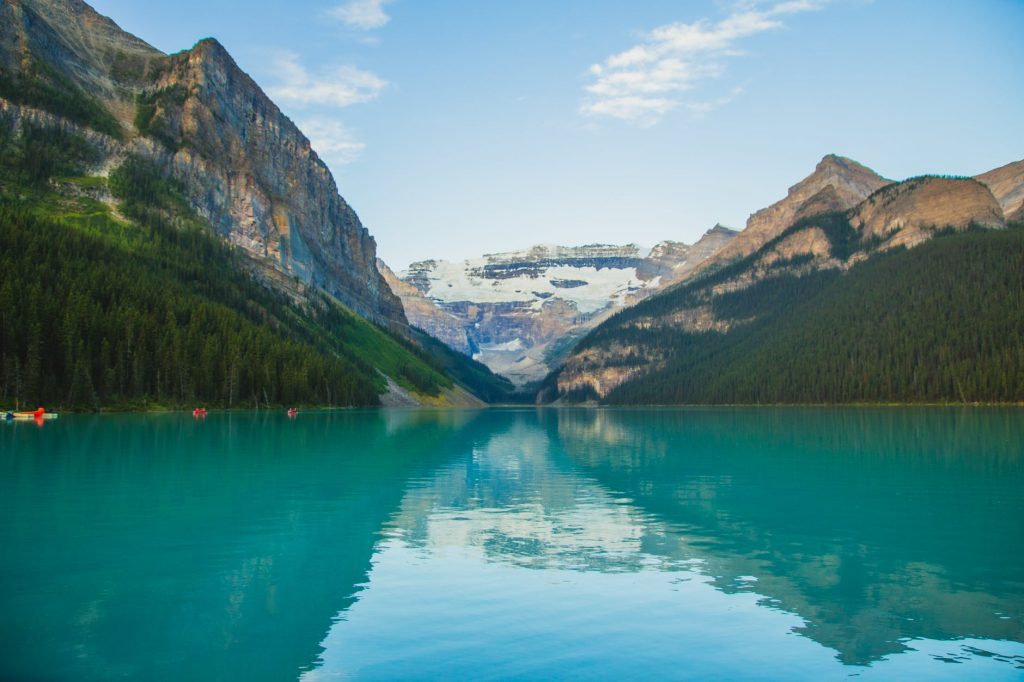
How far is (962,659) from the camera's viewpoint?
16.8 meters

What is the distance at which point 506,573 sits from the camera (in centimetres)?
A: 2461

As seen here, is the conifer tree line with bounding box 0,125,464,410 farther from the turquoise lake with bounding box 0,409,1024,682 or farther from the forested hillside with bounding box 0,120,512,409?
the turquoise lake with bounding box 0,409,1024,682

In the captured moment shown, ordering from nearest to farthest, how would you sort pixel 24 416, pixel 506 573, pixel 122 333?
pixel 506 573 < pixel 24 416 < pixel 122 333

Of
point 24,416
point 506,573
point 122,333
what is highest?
point 122,333

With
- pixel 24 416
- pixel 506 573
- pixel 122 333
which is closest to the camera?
pixel 506 573

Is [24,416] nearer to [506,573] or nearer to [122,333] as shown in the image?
[122,333]

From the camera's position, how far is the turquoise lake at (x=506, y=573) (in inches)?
664

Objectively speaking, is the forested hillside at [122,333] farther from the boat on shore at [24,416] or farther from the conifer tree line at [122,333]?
the boat on shore at [24,416]

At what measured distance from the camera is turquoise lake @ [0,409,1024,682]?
1686 centimetres

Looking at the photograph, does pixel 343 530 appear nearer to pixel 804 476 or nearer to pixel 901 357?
pixel 804 476

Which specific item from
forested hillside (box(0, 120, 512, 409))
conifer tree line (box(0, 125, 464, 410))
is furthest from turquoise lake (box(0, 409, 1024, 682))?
forested hillside (box(0, 120, 512, 409))

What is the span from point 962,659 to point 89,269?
147449 millimetres

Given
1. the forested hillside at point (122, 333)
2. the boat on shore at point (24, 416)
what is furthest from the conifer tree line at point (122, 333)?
the boat on shore at point (24, 416)

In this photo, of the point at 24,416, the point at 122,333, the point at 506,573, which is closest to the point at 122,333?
the point at 122,333
